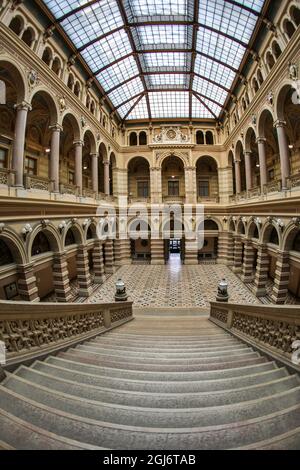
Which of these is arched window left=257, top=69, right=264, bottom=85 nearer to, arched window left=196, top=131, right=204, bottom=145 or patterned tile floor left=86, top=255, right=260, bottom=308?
arched window left=196, top=131, right=204, bottom=145

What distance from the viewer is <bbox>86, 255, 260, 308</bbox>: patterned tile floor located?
13.3 meters

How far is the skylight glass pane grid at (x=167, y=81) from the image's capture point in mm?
19062

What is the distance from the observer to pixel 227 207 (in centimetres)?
2117

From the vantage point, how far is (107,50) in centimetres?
1492

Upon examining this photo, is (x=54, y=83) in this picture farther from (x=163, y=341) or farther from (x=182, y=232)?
(x=182, y=232)

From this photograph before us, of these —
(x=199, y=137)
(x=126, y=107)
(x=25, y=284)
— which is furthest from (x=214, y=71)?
(x=25, y=284)

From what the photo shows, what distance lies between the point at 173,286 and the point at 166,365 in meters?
12.4

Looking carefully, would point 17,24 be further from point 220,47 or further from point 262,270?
point 262,270

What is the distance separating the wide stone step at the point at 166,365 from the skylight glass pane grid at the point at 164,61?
20.2m

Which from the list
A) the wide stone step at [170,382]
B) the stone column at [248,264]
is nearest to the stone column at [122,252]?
the stone column at [248,264]

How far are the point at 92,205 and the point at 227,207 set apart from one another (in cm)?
1274

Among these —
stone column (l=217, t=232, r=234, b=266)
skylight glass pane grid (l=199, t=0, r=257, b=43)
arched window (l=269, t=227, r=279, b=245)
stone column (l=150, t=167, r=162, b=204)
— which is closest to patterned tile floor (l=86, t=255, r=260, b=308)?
stone column (l=217, t=232, r=234, b=266)

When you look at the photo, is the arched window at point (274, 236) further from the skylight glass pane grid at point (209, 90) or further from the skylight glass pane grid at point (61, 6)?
the skylight glass pane grid at point (61, 6)

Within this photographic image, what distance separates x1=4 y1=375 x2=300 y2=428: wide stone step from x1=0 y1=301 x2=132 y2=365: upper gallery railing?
4.22 feet
